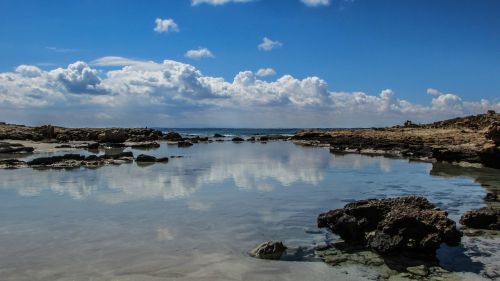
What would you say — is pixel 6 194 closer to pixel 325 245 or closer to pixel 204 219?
pixel 204 219

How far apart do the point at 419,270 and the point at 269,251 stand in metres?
3.76

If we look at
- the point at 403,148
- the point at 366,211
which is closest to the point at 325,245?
the point at 366,211


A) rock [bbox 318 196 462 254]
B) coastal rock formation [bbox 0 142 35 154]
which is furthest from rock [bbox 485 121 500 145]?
coastal rock formation [bbox 0 142 35 154]

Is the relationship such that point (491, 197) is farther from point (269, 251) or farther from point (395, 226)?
point (269, 251)

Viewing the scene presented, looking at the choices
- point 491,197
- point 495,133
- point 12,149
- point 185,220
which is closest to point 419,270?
point 185,220

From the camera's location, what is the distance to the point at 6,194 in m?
21.5

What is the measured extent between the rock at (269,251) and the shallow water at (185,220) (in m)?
0.34

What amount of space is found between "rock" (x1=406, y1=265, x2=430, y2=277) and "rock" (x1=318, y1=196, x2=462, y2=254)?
0.83 meters

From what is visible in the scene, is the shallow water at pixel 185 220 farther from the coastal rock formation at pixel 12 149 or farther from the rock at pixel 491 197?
the coastal rock formation at pixel 12 149

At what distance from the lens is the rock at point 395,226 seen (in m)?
11.7

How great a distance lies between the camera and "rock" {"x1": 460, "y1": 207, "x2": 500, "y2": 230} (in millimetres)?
14555

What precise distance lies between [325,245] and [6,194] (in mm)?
16405

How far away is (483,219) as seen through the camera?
582 inches

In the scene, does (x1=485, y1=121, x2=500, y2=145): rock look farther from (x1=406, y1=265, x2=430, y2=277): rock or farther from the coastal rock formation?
→ the coastal rock formation
